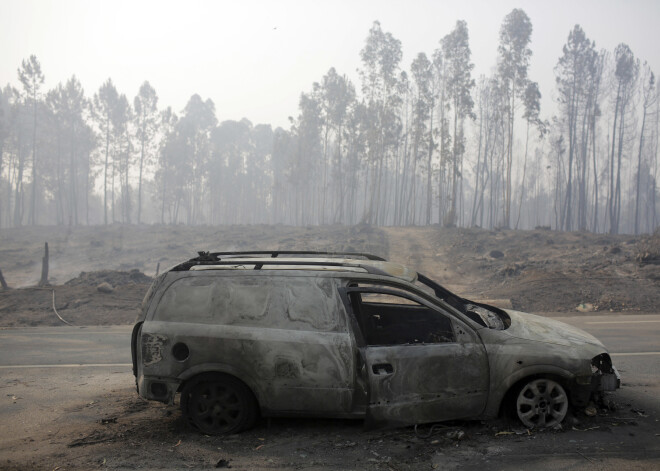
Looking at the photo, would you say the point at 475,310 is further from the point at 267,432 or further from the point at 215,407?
the point at 215,407

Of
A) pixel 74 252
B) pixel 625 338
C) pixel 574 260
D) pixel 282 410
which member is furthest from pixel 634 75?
pixel 282 410

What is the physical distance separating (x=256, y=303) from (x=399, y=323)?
1.81 m

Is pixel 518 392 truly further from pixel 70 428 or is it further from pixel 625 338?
pixel 625 338

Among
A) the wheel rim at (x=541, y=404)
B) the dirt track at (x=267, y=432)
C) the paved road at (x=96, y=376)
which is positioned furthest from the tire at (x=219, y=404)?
the wheel rim at (x=541, y=404)

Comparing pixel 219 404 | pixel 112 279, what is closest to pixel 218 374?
pixel 219 404

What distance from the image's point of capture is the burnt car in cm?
469

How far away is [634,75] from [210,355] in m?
51.6

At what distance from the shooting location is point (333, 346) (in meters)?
4.71

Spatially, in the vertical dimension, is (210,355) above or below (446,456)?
above

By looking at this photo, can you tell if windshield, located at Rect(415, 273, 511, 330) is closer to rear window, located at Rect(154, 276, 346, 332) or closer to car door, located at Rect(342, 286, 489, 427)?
car door, located at Rect(342, 286, 489, 427)

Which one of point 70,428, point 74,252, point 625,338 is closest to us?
point 70,428

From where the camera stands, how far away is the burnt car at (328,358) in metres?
4.69

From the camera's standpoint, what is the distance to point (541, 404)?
187 inches

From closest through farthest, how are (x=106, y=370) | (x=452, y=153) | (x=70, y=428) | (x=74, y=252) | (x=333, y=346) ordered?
(x=333, y=346), (x=70, y=428), (x=106, y=370), (x=74, y=252), (x=452, y=153)
